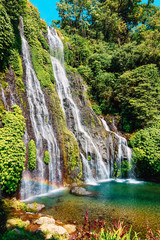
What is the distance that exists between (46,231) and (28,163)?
4318mm

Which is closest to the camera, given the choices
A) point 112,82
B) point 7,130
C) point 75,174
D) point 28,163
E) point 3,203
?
point 3,203

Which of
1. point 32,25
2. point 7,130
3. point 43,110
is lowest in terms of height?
point 7,130

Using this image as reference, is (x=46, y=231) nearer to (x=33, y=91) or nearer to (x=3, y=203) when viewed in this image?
(x=3, y=203)

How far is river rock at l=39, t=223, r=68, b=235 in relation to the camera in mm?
4738

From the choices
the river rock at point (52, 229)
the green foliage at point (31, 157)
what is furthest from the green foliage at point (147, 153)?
the river rock at point (52, 229)

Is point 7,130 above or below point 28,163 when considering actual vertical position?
above

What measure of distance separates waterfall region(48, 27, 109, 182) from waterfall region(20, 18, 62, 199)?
2796 millimetres

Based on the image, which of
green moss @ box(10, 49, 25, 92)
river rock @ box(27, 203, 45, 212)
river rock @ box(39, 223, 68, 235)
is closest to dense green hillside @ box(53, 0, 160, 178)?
green moss @ box(10, 49, 25, 92)

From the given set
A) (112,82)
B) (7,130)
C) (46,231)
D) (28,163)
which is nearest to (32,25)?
(112,82)

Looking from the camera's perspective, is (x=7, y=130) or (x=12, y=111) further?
(x=12, y=111)

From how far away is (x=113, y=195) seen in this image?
905cm

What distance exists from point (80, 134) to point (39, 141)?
4.56 meters

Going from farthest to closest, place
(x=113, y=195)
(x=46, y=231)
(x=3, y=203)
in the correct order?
(x=113, y=195) < (x=3, y=203) < (x=46, y=231)

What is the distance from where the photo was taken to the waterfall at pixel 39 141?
836cm
